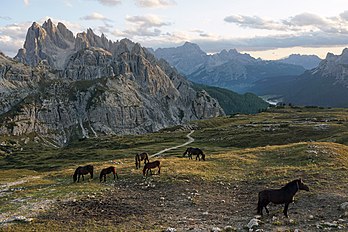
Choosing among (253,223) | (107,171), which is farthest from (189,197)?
(107,171)

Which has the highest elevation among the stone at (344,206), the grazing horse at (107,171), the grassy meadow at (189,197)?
the grazing horse at (107,171)

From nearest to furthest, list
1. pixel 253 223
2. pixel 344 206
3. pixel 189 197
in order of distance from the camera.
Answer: pixel 253 223, pixel 344 206, pixel 189 197

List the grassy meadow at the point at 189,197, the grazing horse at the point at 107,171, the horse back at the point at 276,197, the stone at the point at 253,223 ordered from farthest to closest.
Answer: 1. the grazing horse at the point at 107,171
2. the horse back at the point at 276,197
3. the grassy meadow at the point at 189,197
4. the stone at the point at 253,223

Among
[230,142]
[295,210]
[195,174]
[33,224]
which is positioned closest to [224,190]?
[195,174]

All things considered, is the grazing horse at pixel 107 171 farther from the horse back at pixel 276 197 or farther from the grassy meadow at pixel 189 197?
the horse back at pixel 276 197

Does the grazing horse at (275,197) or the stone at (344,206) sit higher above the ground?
the grazing horse at (275,197)

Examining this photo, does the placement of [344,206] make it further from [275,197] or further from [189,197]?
[189,197]

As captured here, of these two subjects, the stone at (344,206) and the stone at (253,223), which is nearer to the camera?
the stone at (253,223)

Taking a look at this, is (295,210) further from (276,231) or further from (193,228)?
(193,228)

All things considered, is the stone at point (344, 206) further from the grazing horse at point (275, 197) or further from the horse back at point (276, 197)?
the horse back at point (276, 197)

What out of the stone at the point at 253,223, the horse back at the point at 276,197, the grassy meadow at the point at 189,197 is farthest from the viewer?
the horse back at the point at 276,197

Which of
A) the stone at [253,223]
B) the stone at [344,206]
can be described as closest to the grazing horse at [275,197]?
the stone at [253,223]

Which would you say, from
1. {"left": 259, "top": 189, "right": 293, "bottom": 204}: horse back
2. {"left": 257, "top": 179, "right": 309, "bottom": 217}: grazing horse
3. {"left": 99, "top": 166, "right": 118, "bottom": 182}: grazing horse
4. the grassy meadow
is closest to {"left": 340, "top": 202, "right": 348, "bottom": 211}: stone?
the grassy meadow

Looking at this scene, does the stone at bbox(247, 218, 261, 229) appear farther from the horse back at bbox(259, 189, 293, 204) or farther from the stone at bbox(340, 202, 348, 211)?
the stone at bbox(340, 202, 348, 211)
